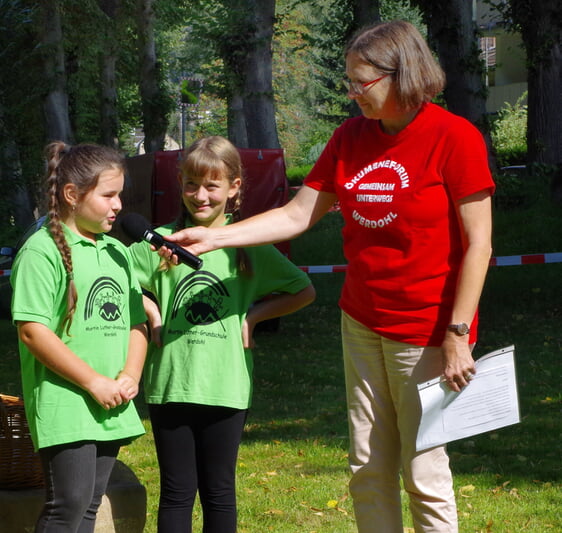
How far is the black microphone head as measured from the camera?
11.5 feet

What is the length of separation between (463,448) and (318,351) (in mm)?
4700

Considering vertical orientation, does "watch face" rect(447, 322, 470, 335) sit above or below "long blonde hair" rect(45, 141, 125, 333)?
below

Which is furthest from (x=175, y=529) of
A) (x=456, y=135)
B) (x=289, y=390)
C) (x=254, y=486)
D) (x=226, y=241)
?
(x=289, y=390)

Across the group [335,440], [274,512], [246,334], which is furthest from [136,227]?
[335,440]

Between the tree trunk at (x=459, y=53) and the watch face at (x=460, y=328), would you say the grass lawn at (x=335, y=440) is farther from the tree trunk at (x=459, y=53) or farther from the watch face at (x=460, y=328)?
the tree trunk at (x=459, y=53)

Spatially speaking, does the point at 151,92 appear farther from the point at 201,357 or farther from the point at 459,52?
the point at 201,357

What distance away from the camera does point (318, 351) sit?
11.6 m

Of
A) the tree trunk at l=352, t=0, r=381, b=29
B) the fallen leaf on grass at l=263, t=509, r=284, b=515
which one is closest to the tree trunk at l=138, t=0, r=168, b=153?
the tree trunk at l=352, t=0, r=381, b=29

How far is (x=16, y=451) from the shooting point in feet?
13.8

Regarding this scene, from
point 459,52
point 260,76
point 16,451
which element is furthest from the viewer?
point 260,76

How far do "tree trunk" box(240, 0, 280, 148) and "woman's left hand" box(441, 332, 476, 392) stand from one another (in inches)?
704

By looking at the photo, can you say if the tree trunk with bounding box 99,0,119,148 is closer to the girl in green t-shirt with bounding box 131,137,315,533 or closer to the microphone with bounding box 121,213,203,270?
the girl in green t-shirt with bounding box 131,137,315,533

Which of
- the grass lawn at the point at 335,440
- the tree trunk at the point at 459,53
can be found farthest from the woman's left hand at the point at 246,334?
the tree trunk at the point at 459,53

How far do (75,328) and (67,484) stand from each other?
56 centimetres
